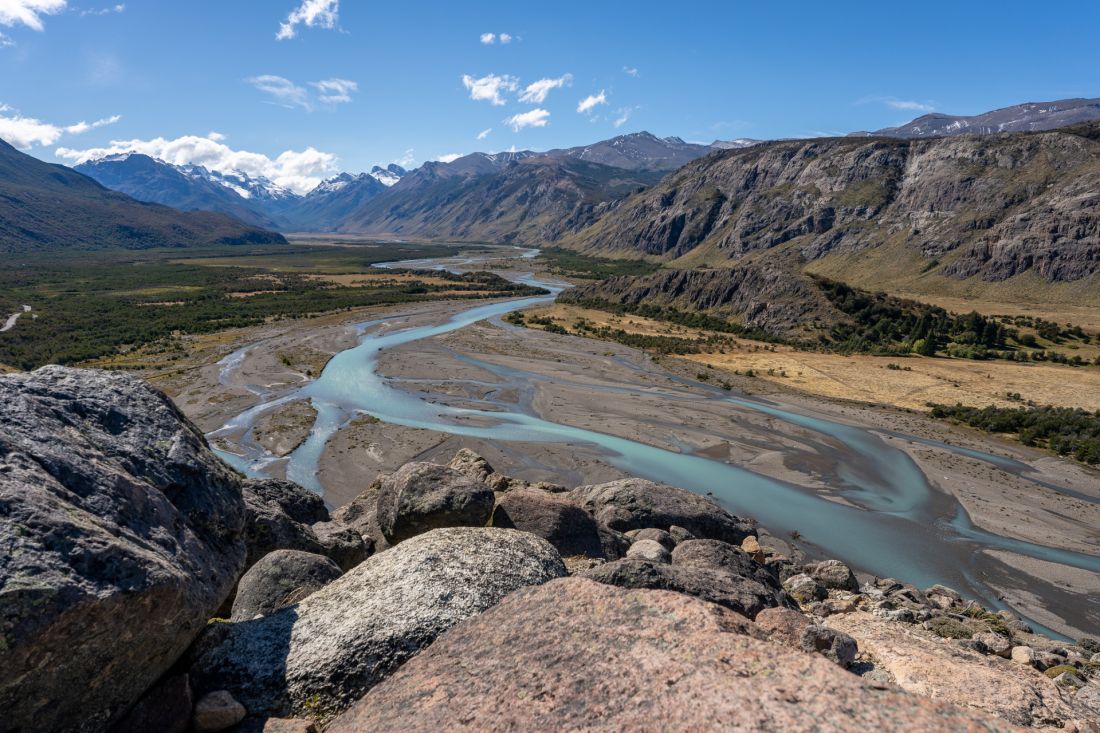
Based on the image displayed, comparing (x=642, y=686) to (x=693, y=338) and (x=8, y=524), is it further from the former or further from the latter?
(x=693, y=338)

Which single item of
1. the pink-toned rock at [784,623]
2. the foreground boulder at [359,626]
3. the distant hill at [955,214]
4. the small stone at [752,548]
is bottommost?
the small stone at [752,548]

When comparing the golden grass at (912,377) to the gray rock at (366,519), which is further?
the golden grass at (912,377)

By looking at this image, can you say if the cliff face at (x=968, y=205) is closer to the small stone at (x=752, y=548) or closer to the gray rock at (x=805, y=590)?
the small stone at (x=752, y=548)

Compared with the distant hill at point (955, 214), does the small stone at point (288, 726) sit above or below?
below

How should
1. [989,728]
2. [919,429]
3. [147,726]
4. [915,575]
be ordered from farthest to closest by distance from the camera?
[919,429] < [915,575] < [147,726] < [989,728]

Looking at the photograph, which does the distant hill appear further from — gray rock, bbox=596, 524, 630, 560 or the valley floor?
gray rock, bbox=596, 524, 630, 560

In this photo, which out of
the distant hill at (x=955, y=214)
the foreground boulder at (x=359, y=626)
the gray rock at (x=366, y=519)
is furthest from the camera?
the distant hill at (x=955, y=214)

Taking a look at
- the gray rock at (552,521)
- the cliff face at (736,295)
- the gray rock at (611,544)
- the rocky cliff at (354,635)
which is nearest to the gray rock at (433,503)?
the gray rock at (552,521)

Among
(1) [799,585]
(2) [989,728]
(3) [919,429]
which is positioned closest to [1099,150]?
(3) [919,429]
